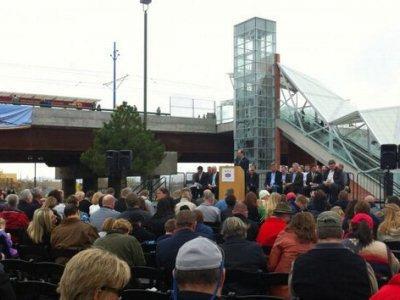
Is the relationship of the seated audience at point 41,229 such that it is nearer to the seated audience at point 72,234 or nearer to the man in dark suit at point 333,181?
the seated audience at point 72,234

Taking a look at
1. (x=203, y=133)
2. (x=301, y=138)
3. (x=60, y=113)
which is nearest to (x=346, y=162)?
(x=301, y=138)

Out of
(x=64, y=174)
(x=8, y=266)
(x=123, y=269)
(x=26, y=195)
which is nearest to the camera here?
(x=123, y=269)

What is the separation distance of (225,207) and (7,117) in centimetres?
2022

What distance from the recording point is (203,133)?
36344mm

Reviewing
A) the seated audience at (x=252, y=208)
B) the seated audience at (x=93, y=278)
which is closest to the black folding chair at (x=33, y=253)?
the seated audience at (x=252, y=208)

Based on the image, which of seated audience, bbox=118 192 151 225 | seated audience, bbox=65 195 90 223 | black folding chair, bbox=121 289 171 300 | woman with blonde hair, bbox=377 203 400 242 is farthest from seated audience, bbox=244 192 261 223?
black folding chair, bbox=121 289 171 300

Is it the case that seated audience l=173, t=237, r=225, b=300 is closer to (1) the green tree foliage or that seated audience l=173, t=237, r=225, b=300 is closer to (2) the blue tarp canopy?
(1) the green tree foliage

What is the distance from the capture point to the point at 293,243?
593 cm

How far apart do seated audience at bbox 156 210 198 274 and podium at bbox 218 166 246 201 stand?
11412mm

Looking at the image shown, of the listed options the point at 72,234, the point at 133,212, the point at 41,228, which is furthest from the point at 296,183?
the point at 72,234

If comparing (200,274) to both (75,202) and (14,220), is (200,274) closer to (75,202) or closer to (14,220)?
(14,220)

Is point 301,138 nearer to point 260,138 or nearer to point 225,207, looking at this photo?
point 260,138

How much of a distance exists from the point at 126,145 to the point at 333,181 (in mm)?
13663

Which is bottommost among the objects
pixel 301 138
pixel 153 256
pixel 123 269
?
pixel 153 256
